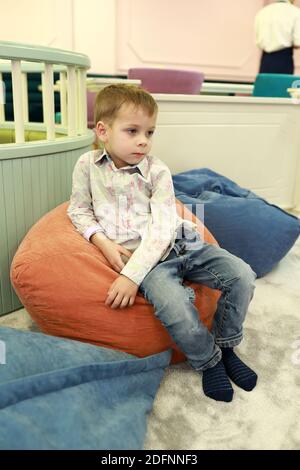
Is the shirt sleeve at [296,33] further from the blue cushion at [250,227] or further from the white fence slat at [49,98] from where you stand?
the white fence slat at [49,98]

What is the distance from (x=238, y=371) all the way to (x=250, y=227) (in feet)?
2.46

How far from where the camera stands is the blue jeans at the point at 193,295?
1117 millimetres

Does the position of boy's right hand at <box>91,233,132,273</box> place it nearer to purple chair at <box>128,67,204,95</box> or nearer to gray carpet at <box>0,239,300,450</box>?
gray carpet at <box>0,239,300,450</box>

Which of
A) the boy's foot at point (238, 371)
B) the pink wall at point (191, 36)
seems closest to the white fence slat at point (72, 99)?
the boy's foot at point (238, 371)

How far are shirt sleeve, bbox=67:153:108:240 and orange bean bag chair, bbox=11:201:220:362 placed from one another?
0.07 meters

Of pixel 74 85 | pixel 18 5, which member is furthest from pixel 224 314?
pixel 18 5

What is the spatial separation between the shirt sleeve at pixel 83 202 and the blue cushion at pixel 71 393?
36 cm

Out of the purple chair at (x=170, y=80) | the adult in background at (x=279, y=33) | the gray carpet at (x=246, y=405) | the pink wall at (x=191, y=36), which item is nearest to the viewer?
the gray carpet at (x=246, y=405)

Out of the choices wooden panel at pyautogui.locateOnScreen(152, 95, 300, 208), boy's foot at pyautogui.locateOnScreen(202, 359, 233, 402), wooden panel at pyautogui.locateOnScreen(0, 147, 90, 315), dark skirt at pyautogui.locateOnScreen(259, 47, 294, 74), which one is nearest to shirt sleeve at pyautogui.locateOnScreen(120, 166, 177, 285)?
boy's foot at pyautogui.locateOnScreen(202, 359, 233, 402)

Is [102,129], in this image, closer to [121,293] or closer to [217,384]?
[121,293]

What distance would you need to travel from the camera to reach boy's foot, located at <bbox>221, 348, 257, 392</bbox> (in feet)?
3.84

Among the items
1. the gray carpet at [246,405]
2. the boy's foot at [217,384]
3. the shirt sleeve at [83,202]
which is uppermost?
the shirt sleeve at [83,202]

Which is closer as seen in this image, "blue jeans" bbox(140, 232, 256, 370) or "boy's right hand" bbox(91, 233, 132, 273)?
"blue jeans" bbox(140, 232, 256, 370)

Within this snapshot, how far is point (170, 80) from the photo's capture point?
9.27ft
